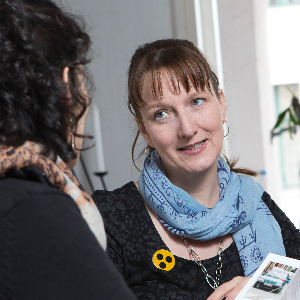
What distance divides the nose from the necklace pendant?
46 cm

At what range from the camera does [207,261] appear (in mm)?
1256

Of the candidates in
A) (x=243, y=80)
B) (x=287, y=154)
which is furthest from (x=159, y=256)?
(x=287, y=154)

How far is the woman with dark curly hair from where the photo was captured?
508 mm

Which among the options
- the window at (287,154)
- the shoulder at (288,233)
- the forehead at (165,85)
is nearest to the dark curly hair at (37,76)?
the forehead at (165,85)

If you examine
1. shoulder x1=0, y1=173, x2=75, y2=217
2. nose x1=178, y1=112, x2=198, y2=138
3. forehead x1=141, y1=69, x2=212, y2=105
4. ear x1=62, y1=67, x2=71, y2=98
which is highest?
ear x1=62, y1=67, x2=71, y2=98

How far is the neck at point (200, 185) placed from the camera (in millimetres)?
1350

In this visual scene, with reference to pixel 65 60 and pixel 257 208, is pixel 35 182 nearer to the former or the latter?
pixel 65 60

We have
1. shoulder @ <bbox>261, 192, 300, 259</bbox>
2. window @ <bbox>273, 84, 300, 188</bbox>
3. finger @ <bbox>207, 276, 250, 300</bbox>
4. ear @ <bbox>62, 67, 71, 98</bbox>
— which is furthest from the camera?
window @ <bbox>273, 84, 300, 188</bbox>

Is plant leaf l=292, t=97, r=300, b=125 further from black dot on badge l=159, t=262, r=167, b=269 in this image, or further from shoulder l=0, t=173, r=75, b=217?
shoulder l=0, t=173, r=75, b=217

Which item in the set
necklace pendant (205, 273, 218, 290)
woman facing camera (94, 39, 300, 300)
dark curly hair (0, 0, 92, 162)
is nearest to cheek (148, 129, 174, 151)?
woman facing camera (94, 39, 300, 300)

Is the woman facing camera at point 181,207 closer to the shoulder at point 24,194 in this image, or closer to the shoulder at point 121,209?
the shoulder at point 121,209

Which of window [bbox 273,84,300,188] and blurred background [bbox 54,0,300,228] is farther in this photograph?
window [bbox 273,84,300,188]

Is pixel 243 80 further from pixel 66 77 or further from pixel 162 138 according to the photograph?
pixel 66 77

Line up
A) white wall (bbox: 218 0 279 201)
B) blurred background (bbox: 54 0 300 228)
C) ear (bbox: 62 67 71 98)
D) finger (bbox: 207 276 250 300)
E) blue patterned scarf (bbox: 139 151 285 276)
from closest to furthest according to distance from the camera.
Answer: ear (bbox: 62 67 71 98) < finger (bbox: 207 276 250 300) < blue patterned scarf (bbox: 139 151 285 276) < blurred background (bbox: 54 0 300 228) < white wall (bbox: 218 0 279 201)
